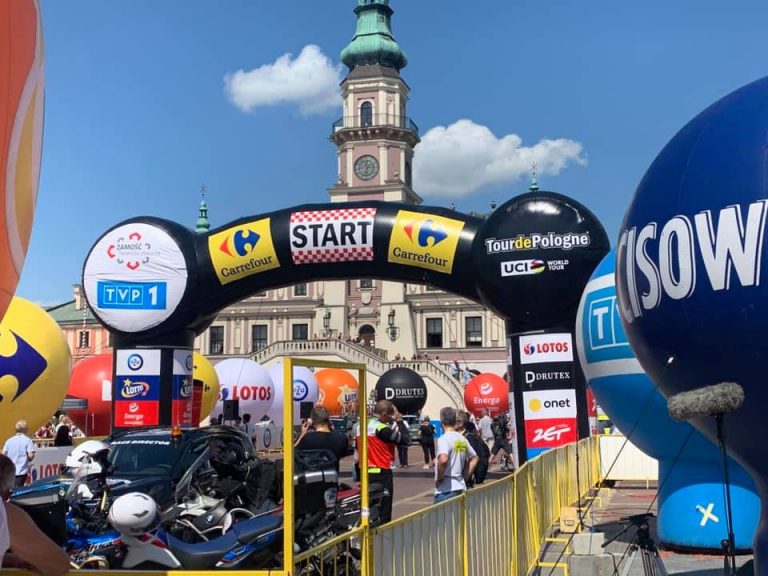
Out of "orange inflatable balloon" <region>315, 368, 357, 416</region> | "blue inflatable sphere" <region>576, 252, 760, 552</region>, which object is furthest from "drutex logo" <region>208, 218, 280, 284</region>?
"orange inflatable balloon" <region>315, 368, 357, 416</region>

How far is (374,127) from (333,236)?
4945 centimetres

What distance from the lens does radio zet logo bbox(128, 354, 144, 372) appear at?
15.5 meters

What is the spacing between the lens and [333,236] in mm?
15039

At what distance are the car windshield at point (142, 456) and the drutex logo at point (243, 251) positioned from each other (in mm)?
7069

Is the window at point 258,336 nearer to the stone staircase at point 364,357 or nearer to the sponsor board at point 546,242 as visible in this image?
the stone staircase at point 364,357

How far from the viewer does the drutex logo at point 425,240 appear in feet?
48.3

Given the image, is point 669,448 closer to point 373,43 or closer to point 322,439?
point 322,439

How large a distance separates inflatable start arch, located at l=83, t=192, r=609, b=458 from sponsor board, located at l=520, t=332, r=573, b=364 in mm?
16

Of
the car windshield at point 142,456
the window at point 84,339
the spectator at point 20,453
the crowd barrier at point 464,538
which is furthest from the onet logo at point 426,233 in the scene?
the window at point 84,339

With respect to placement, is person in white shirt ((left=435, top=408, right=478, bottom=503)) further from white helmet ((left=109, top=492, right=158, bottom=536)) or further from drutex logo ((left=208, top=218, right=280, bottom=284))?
drutex logo ((left=208, top=218, right=280, bottom=284))

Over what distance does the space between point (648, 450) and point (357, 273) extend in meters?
7.50

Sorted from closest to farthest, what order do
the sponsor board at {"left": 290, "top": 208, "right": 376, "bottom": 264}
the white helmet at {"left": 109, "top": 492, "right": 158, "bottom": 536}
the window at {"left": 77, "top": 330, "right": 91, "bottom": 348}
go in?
the white helmet at {"left": 109, "top": 492, "right": 158, "bottom": 536} < the sponsor board at {"left": 290, "top": 208, "right": 376, "bottom": 264} < the window at {"left": 77, "top": 330, "right": 91, "bottom": 348}

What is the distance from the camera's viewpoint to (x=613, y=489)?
1675 cm

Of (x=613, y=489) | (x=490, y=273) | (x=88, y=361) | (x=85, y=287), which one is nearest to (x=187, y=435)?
(x=490, y=273)
